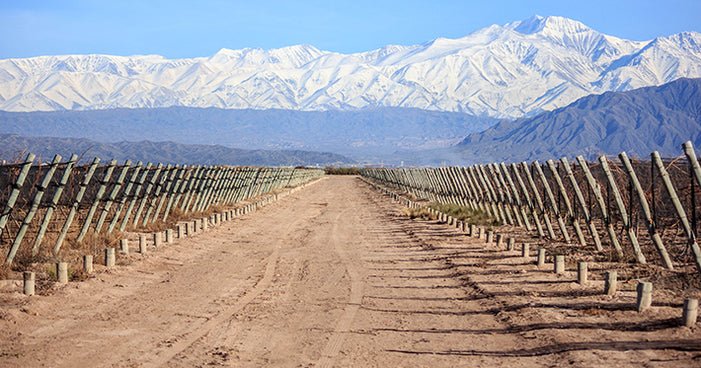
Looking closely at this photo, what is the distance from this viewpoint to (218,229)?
24.0 meters

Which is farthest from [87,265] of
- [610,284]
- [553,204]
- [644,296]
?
[553,204]

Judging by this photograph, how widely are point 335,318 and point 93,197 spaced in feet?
42.0

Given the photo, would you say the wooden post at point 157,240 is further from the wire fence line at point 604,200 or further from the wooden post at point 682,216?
the wooden post at point 682,216

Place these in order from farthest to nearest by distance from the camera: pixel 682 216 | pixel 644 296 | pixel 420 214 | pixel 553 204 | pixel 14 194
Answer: pixel 420 214 < pixel 553 204 < pixel 14 194 < pixel 682 216 < pixel 644 296

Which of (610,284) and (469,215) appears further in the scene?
(469,215)

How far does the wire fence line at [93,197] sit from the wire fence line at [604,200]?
868cm

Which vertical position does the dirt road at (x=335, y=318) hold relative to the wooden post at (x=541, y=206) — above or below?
below

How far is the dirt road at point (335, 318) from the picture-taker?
8945mm

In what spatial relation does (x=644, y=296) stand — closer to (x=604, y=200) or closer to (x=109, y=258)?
(x=109, y=258)

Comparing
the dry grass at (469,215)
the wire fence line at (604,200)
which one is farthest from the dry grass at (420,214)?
the wire fence line at (604,200)

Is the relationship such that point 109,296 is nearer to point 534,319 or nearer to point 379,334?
point 379,334

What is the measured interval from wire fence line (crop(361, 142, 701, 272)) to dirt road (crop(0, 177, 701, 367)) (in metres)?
1.79

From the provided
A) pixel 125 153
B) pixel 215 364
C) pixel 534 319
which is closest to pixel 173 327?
pixel 215 364

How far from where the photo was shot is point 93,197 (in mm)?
22250
